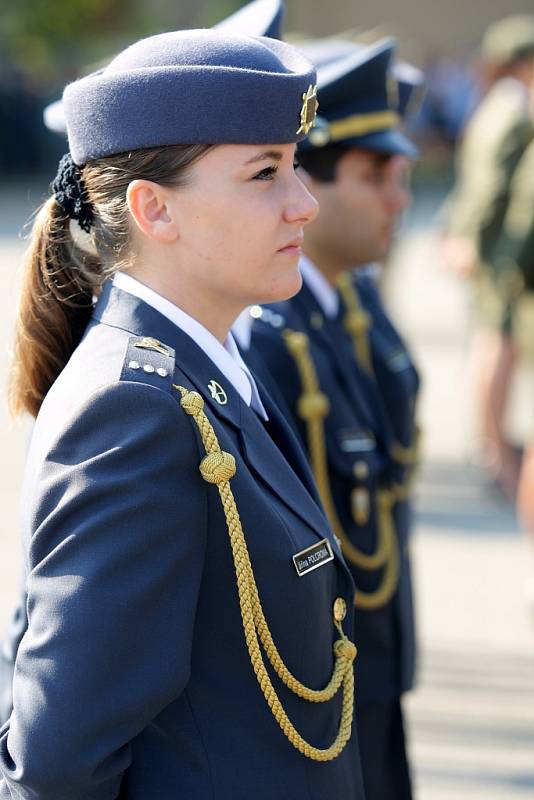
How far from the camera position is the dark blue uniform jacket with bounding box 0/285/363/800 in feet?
4.87

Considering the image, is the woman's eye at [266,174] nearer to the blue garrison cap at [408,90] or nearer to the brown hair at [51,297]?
the brown hair at [51,297]

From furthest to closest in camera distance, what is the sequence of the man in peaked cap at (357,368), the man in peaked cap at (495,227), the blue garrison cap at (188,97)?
the man in peaked cap at (495,227)
the man in peaked cap at (357,368)
the blue garrison cap at (188,97)

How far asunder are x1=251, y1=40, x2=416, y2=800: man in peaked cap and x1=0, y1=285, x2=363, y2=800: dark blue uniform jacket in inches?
34.4

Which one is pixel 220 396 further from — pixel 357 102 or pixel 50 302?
pixel 357 102

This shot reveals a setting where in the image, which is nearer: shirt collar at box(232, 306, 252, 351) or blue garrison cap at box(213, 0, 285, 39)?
blue garrison cap at box(213, 0, 285, 39)

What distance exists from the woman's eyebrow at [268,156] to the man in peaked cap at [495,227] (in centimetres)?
357

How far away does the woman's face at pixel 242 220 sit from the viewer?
64.3 inches

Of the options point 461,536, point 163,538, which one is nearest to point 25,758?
point 163,538

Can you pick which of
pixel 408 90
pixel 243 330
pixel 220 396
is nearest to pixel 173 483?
pixel 220 396

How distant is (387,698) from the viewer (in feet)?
8.52

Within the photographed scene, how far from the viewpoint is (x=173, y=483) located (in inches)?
60.4

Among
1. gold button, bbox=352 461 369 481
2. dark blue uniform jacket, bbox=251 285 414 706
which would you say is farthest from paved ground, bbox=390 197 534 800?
gold button, bbox=352 461 369 481

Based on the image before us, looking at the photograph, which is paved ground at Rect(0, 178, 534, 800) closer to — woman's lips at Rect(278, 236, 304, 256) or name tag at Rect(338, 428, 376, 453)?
woman's lips at Rect(278, 236, 304, 256)

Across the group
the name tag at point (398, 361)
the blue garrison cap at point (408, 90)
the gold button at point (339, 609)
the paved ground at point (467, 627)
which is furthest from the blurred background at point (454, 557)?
the blue garrison cap at point (408, 90)
